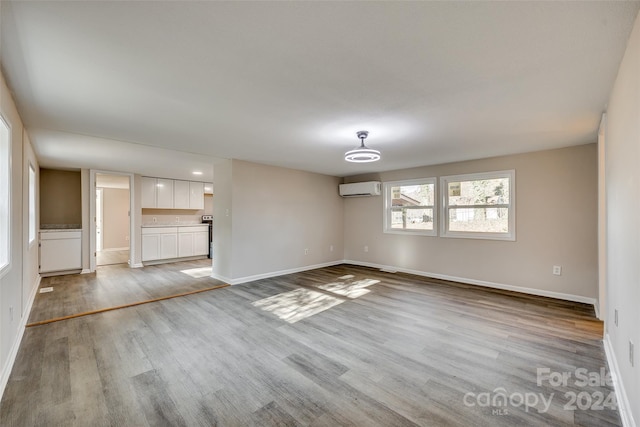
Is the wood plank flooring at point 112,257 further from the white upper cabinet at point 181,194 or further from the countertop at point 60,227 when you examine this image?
the white upper cabinet at point 181,194

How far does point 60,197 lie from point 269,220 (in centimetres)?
484

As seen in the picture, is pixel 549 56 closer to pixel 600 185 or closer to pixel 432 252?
pixel 600 185

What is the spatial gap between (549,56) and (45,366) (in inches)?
173

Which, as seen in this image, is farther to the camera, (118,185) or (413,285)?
(118,185)

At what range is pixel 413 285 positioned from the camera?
4738 millimetres

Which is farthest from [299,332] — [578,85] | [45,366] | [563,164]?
[563,164]

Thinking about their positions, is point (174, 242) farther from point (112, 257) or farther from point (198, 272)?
point (112, 257)

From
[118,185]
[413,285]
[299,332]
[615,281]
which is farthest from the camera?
[118,185]

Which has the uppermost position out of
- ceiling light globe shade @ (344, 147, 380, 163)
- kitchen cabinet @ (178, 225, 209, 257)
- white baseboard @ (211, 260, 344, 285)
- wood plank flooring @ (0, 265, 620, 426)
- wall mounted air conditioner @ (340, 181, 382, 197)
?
ceiling light globe shade @ (344, 147, 380, 163)

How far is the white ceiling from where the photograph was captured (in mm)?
1407

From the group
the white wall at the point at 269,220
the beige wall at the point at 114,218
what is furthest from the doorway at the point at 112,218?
the white wall at the point at 269,220

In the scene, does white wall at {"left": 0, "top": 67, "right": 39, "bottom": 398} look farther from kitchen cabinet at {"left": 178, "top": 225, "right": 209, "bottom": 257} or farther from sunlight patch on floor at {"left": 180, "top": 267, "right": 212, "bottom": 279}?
kitchen cabinet at {"left": 178, "top": 225, "right": 209, "bottom": 257}

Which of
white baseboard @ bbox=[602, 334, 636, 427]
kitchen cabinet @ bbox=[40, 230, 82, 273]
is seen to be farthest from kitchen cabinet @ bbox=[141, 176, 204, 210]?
white baseboard @ bbox=[602, 334, 636, 427]

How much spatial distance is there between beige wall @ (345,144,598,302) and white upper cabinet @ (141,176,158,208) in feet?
21.6
